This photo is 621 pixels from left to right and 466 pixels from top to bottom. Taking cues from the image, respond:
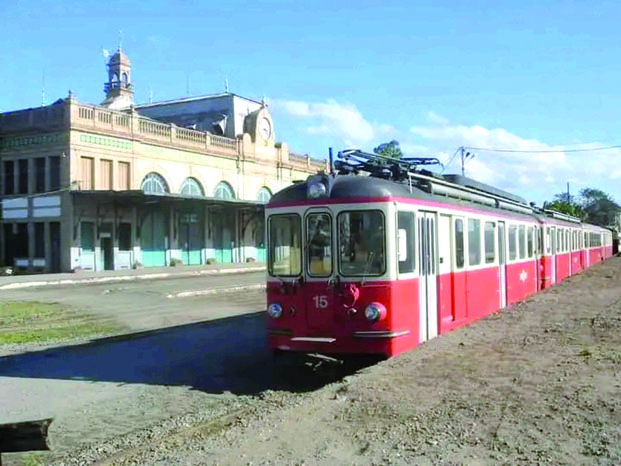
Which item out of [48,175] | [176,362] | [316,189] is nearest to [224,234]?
[48,175]

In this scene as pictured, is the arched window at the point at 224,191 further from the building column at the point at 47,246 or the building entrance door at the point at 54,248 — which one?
the building column at the point at 47,246

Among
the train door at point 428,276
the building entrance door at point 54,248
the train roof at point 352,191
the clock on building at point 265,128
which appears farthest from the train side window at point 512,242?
the clock on building at point 265,128

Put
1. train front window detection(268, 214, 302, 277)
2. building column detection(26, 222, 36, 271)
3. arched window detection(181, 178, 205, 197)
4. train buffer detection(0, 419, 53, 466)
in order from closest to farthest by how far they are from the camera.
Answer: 1. train buffer detection(0, 419, 53, 466)
2. train front window detection(268, 214, 302, 277)
3. building column detection(26, 222, 36, 271)
4. arched window detection(181, 178, 205, 197)

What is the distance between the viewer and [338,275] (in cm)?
934

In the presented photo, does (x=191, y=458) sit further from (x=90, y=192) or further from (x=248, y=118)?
(x=248, y=118)

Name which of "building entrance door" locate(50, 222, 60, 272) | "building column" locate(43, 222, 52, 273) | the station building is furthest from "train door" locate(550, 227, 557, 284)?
"building column" locate(43, 222, 52, 273)

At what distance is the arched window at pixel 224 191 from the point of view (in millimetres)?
55312

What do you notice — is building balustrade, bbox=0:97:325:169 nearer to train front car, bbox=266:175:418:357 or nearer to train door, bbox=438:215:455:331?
train door, bbox=438:215:455:331

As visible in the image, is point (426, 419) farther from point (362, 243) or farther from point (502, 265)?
point (502, 265)

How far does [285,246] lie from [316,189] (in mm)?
903

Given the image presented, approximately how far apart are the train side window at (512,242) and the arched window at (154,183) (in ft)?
113

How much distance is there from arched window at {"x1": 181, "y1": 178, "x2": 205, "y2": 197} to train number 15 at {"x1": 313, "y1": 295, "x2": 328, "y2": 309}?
4274cm

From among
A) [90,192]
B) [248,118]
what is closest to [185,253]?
[90,192]

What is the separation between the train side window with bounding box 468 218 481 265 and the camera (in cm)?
1244
